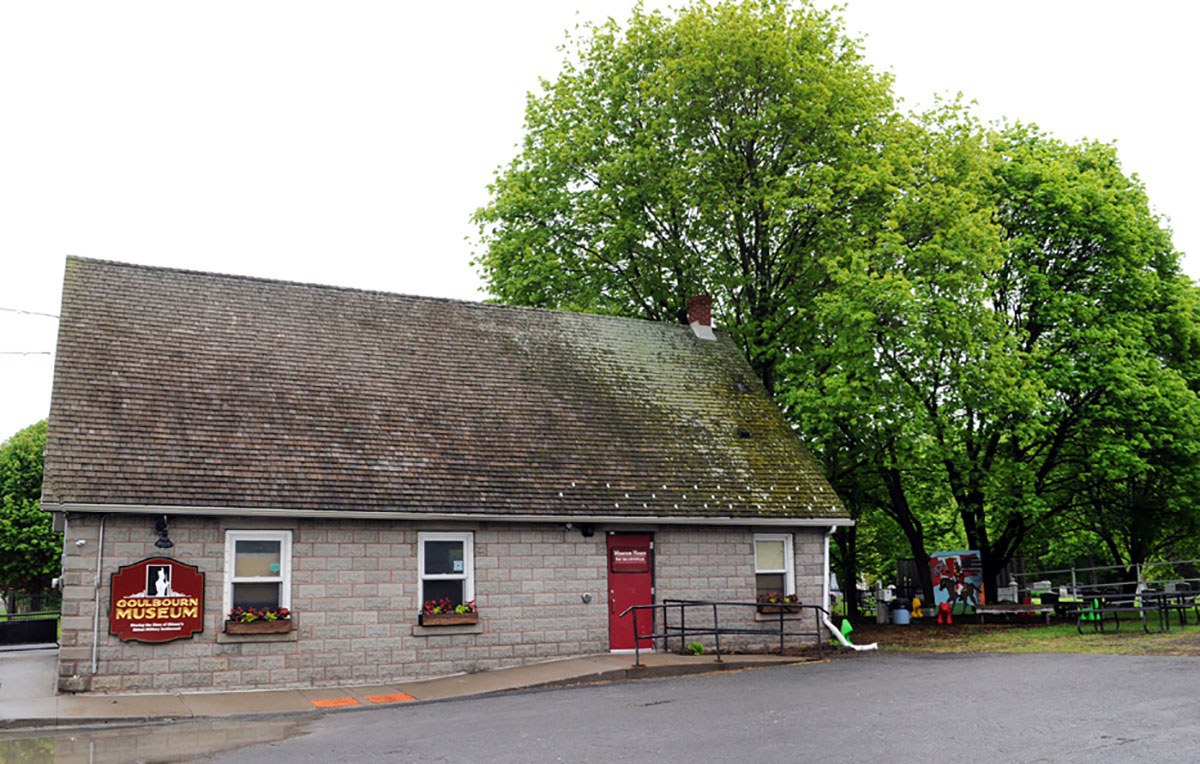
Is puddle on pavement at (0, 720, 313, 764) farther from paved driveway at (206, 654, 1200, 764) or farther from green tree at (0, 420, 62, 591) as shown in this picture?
green tree at (0, 420, 62, 591)

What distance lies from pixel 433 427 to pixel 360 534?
9.34 ft

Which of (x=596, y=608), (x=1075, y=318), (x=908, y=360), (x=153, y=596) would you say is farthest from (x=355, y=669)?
(x=1075, y=318)

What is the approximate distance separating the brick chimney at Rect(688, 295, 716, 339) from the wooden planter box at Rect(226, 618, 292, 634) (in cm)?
1296

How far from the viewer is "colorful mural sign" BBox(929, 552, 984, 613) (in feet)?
104

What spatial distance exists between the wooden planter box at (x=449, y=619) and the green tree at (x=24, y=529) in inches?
1248

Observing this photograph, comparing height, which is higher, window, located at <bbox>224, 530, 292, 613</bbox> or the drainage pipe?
window, located at <bbox>224, 530, 292, 613</bbox>

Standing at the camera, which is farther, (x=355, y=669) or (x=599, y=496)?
(x=599, y=496)

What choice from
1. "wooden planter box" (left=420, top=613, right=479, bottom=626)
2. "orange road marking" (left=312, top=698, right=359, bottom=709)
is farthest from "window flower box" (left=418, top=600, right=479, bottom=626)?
"orange road marking" (left=312, top=698, right=359, bottom=709)

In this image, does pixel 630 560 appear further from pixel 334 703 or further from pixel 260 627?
pixel 260 627

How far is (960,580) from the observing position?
31969mm

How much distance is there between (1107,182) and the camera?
102 ft

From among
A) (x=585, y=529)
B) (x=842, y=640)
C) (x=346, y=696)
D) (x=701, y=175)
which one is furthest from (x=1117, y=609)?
(x=346, y=696)

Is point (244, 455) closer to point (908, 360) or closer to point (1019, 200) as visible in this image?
point (908, 360)

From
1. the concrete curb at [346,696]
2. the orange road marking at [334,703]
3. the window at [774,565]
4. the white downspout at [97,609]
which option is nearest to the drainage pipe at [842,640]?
the window at [774,565]
